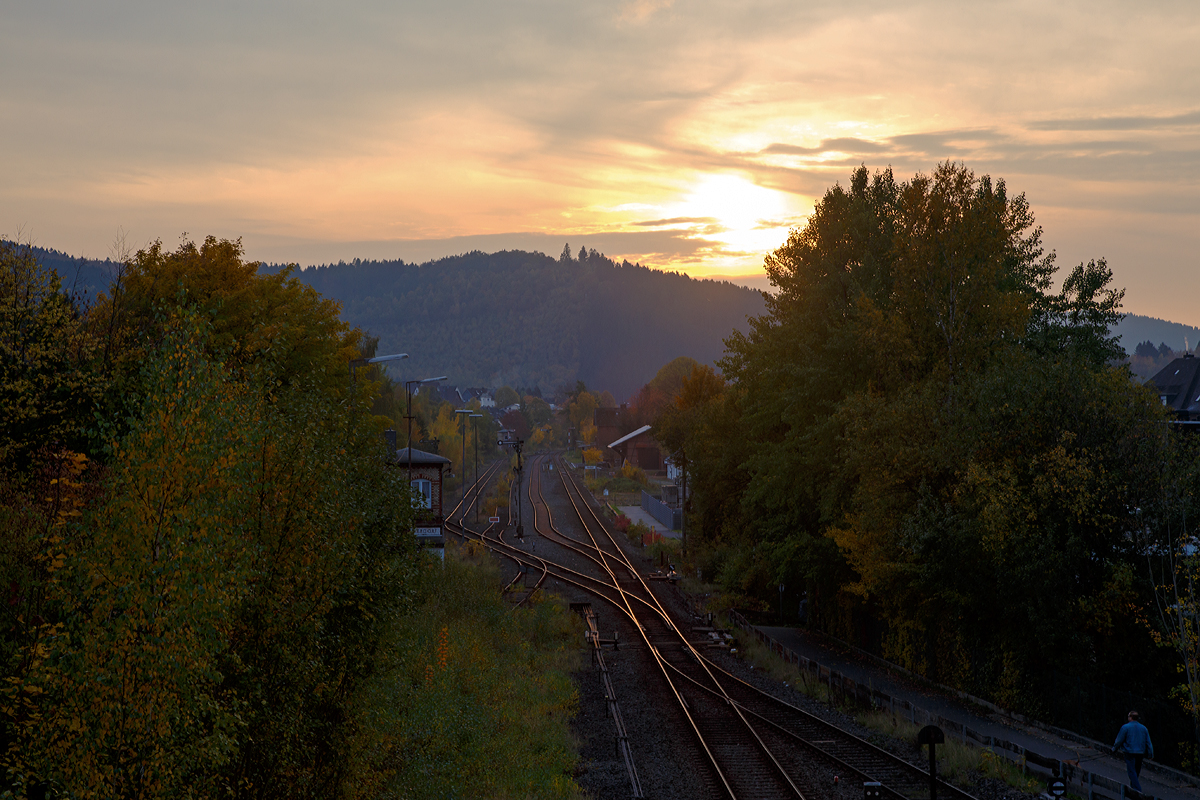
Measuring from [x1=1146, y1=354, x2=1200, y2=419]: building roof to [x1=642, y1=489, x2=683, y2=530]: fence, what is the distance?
42.5m

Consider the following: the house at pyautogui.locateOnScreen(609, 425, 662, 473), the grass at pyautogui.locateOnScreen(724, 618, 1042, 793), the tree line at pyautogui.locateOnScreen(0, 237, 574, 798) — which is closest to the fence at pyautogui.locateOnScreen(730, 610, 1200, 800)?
the grass at pyautogui.locateOnScreen(724, 618, 1042, 793)

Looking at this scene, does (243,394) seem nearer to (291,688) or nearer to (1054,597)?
(291,688)

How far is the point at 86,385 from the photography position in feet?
53.9

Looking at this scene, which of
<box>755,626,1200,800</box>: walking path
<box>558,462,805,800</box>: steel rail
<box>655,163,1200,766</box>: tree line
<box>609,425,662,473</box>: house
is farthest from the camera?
<box>609,425,662,473</box>: house

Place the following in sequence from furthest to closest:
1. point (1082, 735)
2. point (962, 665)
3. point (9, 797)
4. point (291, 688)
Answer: point (962, 665)
point (1082, 735)
point (291, 688)
point (9, 797)

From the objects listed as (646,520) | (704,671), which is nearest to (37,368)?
(704,671)

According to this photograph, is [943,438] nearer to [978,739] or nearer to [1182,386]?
[978,739]

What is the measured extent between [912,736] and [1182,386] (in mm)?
72805

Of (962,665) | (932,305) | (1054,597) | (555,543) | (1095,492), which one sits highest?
(932,305)

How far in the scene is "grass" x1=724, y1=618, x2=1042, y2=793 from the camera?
1770cm

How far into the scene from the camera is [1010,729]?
2170 centimetres

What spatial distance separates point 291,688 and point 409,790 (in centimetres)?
498

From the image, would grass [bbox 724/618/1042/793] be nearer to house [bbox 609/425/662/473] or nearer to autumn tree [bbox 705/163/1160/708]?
autumn tree [bbox 705/163/1160/708]

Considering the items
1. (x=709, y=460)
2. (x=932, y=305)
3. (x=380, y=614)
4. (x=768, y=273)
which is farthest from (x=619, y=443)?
(x=380, y=614)
